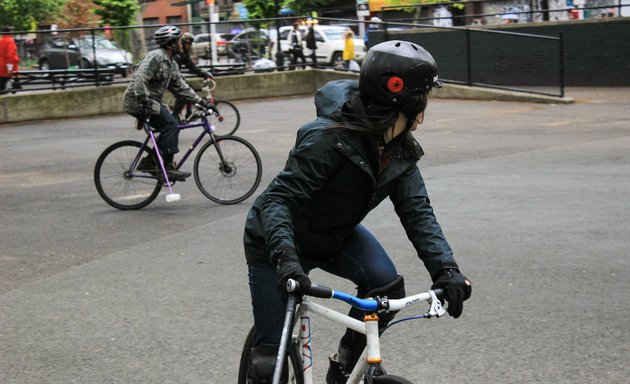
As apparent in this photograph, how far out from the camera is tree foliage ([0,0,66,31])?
48.5 metres

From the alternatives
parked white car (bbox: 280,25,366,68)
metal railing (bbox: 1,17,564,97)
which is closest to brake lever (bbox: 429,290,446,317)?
metal railing (bbox: 1,17,564,97)

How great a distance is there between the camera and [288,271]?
2793mm

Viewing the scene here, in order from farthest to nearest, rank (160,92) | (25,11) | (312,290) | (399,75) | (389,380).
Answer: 1. (25,11)
2. (160,92)
3. (399,75)
4. (389,380)
5. (312,290)

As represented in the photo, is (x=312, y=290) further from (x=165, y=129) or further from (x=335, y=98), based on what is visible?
(x=165, y=129)

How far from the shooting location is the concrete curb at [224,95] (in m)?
19.4

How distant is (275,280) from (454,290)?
0.71 meters

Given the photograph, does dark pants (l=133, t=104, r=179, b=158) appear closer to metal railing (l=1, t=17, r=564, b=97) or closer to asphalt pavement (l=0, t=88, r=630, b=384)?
asphalt pavement (l=0, t=88, r=630, b=384)

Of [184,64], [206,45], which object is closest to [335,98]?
[184,64]

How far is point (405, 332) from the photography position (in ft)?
17.1

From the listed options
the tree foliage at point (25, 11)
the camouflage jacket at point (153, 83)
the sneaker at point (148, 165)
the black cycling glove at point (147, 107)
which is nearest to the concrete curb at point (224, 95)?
the camouflage jacket at point (153, 83)

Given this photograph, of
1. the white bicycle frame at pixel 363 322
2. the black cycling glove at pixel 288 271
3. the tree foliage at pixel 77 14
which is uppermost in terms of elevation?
the tree foliage at pixel 77 14

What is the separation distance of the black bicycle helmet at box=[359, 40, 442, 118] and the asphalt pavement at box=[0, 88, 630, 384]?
6.13ft

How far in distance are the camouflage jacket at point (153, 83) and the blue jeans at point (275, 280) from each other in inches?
239

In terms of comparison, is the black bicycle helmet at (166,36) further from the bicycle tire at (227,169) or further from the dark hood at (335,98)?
the dark hood at (335,98)
